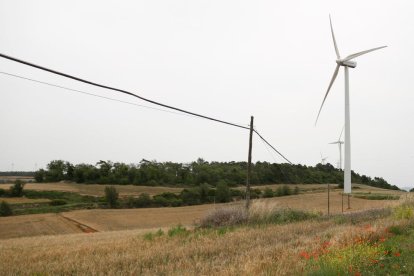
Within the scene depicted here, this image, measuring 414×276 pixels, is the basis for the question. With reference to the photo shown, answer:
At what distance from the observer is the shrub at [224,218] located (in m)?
18.1

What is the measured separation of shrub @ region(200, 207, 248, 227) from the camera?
18.1m

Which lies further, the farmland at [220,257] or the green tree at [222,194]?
the green tree at [222,194]

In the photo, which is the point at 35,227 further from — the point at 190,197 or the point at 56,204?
the point at 190,197

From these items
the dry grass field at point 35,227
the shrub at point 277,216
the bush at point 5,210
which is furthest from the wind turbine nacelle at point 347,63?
the bush at point 5,210

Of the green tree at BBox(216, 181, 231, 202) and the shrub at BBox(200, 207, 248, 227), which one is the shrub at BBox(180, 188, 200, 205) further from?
the shrub at BBox(200, 207, 248, 227)

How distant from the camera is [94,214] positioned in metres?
51.2

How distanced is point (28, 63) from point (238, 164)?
103892mm

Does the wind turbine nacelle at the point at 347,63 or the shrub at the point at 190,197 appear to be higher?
the wind turbine nacelle at the point at 347,63

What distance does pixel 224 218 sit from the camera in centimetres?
1839

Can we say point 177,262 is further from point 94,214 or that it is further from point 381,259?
point 94,214

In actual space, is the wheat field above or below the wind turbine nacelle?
below

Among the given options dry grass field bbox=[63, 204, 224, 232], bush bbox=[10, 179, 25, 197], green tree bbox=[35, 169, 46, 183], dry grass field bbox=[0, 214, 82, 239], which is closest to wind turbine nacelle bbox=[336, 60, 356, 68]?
dry grass field bbox=[63, 204, 224, 232]

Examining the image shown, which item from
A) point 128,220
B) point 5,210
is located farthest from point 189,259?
point 5,210

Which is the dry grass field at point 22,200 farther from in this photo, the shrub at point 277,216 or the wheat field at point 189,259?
the wheat field at point 189,259
